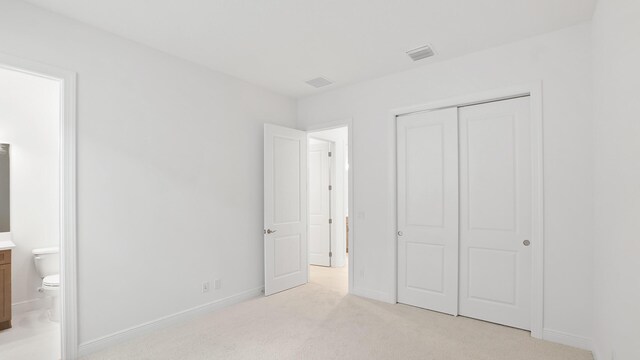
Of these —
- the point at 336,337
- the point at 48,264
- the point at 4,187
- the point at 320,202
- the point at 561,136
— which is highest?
the point at 561,136

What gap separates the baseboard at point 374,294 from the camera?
12.6 ft

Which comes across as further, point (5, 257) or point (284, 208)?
point (284, 208)

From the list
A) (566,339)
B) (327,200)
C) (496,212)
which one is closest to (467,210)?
(496,212)

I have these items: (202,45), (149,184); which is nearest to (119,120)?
(149,184)

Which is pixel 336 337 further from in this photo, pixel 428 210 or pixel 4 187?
pixel 4 187

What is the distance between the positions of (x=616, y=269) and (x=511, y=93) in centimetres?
180

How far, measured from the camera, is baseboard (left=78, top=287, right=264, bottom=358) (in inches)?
107

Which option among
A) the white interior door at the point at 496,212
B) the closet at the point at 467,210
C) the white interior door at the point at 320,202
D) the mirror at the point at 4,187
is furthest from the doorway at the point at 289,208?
the mirror at the point at 4,187

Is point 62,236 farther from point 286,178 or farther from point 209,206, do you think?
point 286,178

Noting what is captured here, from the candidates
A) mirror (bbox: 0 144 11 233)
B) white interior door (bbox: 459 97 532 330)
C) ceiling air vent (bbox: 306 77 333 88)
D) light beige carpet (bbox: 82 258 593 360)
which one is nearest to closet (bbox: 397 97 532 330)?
white interior door (bbox: 459 97 532 330)

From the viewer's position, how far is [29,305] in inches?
147

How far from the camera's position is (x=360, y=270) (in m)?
4.12

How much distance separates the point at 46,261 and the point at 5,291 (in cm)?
63

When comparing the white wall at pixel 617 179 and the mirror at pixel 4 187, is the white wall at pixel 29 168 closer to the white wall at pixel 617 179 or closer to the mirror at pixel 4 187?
the mirror at pixel 4 187
